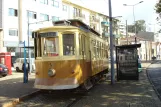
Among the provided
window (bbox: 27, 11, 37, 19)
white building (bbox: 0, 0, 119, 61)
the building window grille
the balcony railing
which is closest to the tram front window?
white building (bbox: 0, 0, 119, 61)

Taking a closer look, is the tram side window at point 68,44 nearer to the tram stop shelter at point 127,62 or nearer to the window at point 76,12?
the tram stop shelter at point 127,62

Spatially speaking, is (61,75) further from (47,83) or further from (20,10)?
(20,10)

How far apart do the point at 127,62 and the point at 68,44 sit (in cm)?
954

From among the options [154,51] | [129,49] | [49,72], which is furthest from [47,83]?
[154,51]

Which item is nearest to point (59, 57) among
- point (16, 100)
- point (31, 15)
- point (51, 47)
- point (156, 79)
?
point (51, 47)

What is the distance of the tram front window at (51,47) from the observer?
13.0 m

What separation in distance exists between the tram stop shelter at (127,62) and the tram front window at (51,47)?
9465 millimetres

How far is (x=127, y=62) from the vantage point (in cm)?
2175

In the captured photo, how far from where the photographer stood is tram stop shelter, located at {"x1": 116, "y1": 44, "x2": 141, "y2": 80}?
21.7 m

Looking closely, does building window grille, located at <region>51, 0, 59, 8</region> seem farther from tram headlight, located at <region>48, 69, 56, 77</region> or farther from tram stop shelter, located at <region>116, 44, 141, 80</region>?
tram headlight, located at <region>48, 69, 56, 77</region>

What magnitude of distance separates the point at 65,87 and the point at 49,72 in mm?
920

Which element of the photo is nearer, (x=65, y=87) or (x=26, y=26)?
(x=65, y=87)

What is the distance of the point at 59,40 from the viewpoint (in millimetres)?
12945

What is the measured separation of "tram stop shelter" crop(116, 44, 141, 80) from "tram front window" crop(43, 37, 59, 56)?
31.1ft
